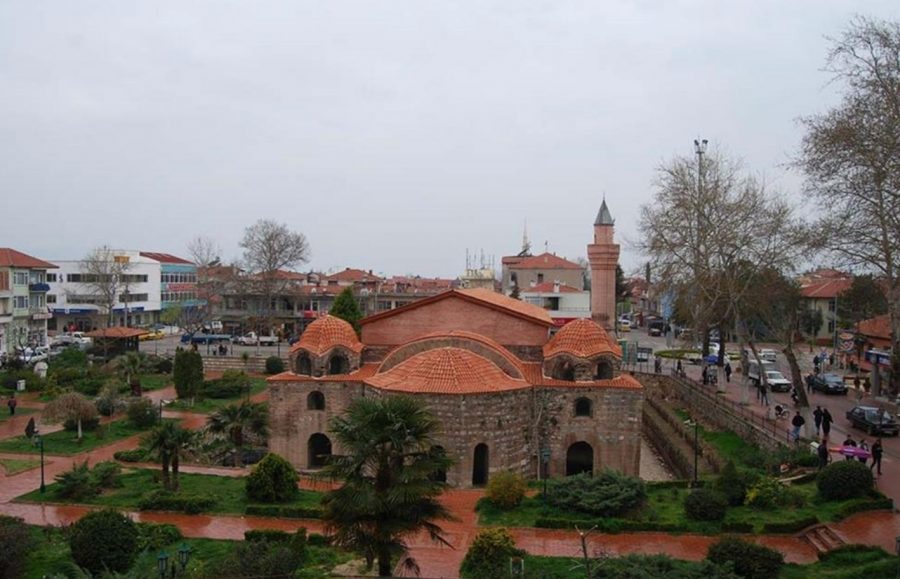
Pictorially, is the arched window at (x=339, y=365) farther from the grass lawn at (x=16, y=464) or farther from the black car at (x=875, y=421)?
the black car at (x=875, y=421)

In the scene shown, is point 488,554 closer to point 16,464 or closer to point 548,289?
point 16,464

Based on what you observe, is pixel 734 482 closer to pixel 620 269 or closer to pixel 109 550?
pixel 109 550

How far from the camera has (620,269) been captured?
75.4 m

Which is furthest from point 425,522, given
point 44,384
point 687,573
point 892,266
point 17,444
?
point 44,384

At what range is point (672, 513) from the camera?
18734 mm

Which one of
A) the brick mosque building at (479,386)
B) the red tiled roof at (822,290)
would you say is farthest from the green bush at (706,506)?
the red tiled roof at (822,290)

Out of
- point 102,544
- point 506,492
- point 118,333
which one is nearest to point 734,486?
point 506,492

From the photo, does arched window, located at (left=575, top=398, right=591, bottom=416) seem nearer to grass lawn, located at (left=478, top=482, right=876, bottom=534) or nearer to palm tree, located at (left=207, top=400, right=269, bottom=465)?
grass lawn, located at (left=478, top=482, right=876, bottom=534)

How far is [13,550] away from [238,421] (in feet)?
31.5

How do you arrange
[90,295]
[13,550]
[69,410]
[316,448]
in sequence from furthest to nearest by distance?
1. [90,295]
2. [69,410]
3. [316,448]
4. [13,550]

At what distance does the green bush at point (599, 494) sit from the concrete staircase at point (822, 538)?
380 cm

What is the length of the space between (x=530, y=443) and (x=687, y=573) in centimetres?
1095

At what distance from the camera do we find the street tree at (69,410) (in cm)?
2756

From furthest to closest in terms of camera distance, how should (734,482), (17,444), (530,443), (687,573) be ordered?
(17,444), (530,443), (734,482), (687,573)
